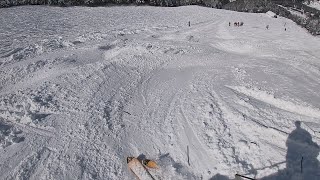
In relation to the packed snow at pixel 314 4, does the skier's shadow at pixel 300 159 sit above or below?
below

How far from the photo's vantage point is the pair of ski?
1207 centimetres

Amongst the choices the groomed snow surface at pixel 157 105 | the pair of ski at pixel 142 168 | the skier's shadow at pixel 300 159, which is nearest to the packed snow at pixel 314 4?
the groomed snow surface at pixel 157 105

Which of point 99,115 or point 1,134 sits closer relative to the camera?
point 1,134

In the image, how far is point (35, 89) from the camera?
1900 centimetres

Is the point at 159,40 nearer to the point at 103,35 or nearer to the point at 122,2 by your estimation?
the point at 103,35

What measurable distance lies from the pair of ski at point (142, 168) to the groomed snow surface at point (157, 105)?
0.85ft

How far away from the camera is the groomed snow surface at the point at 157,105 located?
12961 mm

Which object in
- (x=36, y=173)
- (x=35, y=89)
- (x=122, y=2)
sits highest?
(x=122, y=2)

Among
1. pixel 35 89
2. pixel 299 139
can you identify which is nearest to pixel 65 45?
pixel 35 89

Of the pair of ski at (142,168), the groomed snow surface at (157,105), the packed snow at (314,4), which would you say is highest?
the packed snow at (314,4)

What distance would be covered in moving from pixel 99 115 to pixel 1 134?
14.0 ft

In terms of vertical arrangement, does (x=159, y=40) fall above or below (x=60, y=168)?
above

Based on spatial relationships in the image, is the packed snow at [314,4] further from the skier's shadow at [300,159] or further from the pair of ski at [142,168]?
the pair of ski at [142,168]

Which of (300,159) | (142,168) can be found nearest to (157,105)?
(142,168)
